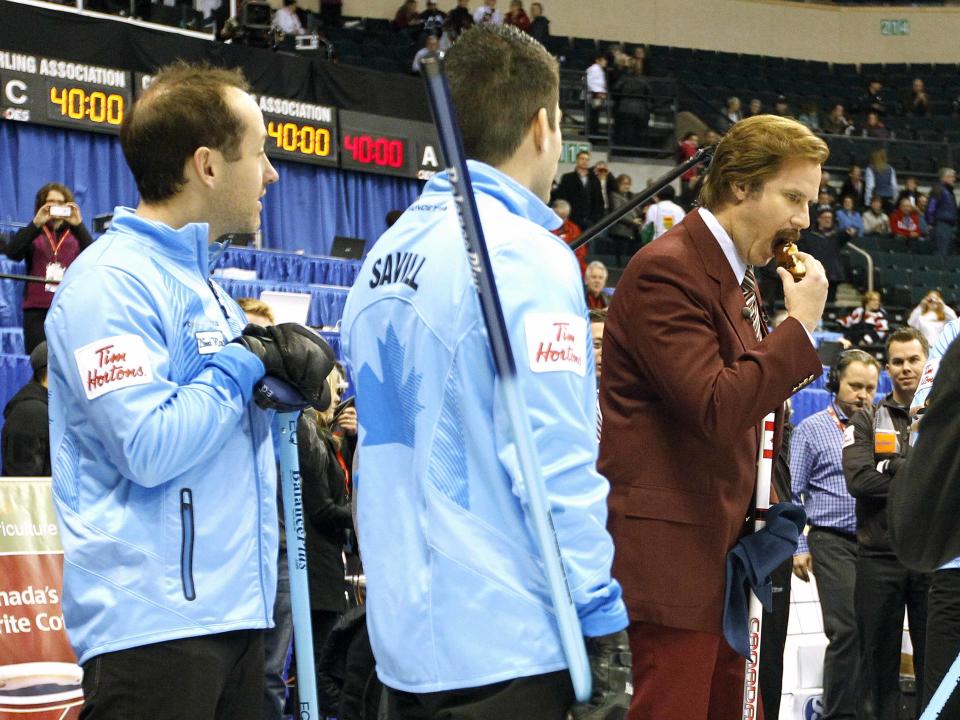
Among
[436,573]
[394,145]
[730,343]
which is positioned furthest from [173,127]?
[394,145]

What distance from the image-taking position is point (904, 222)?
20.2 m

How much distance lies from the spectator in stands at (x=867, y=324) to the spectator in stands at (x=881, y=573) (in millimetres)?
9130

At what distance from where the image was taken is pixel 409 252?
6.43 ft

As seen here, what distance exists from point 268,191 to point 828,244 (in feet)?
23.9

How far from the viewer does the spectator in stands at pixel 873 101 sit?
76.6 ft

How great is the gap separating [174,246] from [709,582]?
1.20m

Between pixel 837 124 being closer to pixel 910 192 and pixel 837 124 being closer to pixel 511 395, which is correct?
pixel 910 192

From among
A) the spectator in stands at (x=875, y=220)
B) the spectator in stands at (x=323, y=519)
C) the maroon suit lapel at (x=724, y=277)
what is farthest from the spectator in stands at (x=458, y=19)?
the maroon suit lapel at (x=724, y=277)

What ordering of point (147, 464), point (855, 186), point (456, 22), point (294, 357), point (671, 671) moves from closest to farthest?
point (147, 464)
point (294, 357)
point (671, 671)
point (456, 22)
point (855, 186)

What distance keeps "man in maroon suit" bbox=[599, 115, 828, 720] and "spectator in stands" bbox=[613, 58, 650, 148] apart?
16.9 metres

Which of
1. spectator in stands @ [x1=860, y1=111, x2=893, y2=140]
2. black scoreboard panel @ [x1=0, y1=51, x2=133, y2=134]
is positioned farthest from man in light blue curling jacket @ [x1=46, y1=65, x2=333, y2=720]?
spectator in stands @ [x1=860, y1=111, x2=893, y2=140]

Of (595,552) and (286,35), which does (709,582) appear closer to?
(595,552)

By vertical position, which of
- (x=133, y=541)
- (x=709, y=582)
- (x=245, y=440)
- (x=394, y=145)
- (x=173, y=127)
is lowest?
(x=709, y=582)

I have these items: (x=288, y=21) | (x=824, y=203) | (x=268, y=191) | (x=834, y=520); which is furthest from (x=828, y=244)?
(x=834, y=520)
